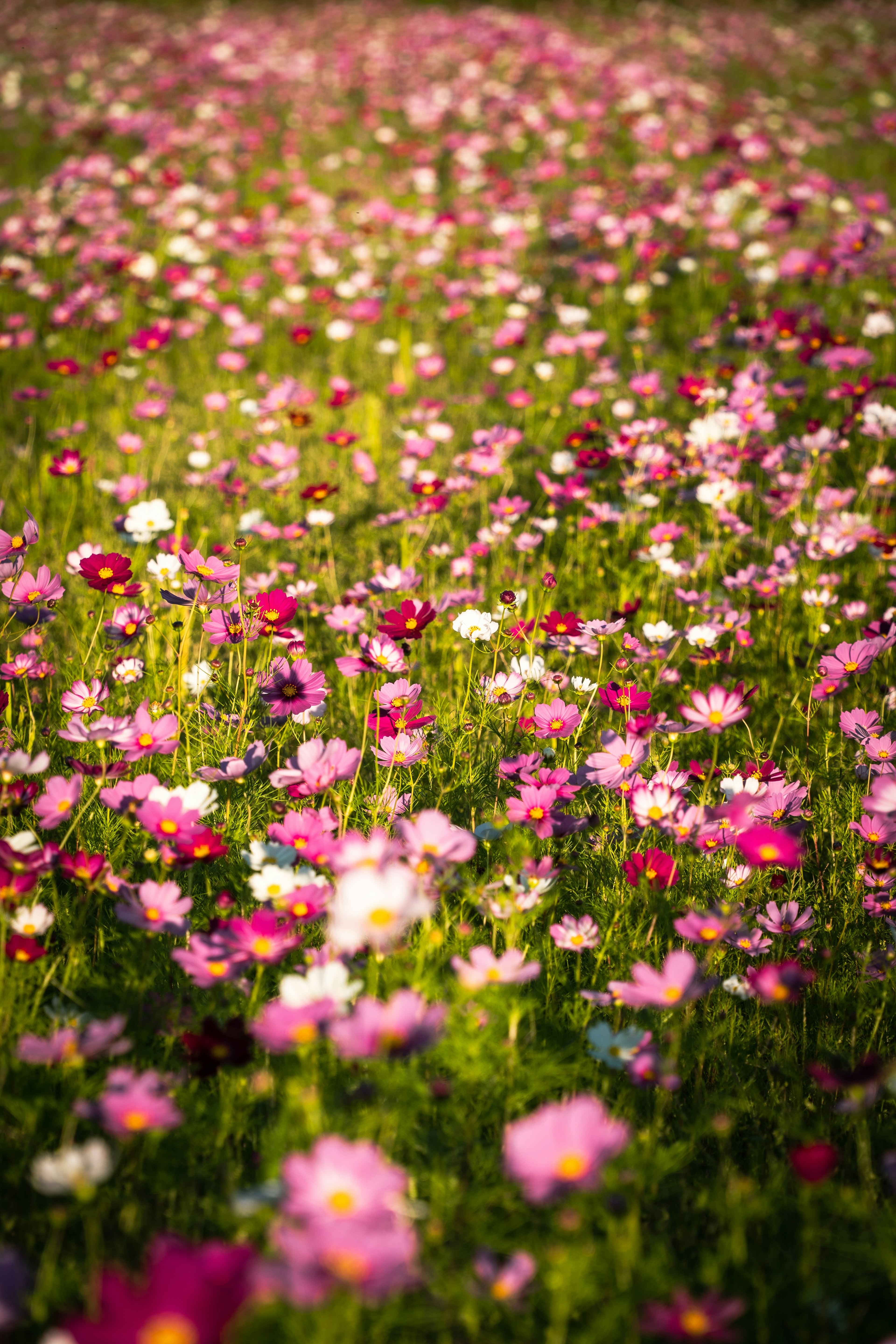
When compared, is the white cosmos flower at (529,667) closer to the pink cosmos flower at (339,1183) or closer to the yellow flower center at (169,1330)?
the pink cosmos flower at (339,1183)

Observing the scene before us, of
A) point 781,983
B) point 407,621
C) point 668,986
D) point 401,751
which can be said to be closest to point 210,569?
point 407,621

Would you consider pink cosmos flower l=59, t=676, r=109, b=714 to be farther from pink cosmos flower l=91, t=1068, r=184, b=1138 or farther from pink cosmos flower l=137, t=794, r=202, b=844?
pink cosmos flower l=91, t=1068, r=184, b=1138

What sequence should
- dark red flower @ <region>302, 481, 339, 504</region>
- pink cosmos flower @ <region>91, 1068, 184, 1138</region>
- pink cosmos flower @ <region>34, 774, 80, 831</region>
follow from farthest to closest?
dark red flower @ <region>302, 481, 339, 504</region> → pink cosmos flower @ <region>34, 774, 80, 831</region> → pink cosmos flower @ <region>91, 1068, 184, 1138</region>

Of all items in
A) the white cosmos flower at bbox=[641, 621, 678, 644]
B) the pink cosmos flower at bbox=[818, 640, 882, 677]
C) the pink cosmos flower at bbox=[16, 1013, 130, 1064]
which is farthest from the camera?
the white cosmos flower at bbox=[641, 621, 678, 644]

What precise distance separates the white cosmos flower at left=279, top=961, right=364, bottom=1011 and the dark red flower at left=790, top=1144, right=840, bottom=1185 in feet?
1.90

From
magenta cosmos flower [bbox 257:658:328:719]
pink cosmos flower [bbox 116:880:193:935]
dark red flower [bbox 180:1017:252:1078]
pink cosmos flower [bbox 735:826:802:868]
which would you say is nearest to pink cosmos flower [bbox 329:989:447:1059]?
dark red flower [bbox 180:1017:252:1078]

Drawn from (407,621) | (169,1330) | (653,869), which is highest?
(169,1330)

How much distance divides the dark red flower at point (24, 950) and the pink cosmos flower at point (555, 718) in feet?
3.42

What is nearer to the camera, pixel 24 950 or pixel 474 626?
pixel 24 950

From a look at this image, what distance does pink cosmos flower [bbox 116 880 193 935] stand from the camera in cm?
134

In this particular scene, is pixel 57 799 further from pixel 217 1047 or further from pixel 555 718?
pixel 555 718

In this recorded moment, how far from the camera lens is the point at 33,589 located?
73.6 inches

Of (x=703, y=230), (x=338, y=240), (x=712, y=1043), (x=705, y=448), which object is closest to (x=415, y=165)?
(x=338, y=240)

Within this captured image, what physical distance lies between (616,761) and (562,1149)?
3.06 feet
